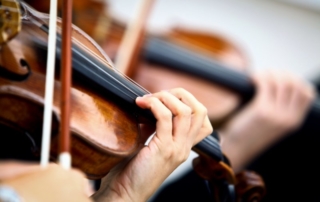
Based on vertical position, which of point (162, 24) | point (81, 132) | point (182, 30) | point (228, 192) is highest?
point (81, 132)

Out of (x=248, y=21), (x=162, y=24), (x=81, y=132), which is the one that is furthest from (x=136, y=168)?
(x=248, y=21)

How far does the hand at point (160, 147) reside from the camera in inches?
20.6

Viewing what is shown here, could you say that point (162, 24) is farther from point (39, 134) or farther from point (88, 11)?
point (39, 134)

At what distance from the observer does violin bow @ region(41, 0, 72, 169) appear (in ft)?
1.29

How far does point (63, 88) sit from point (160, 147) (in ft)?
0.45

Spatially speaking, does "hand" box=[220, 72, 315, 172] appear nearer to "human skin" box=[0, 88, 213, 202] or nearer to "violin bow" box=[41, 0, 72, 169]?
"human skin" box=[0, 88, 213, 202]

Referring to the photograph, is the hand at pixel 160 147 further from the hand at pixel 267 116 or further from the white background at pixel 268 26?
the white background at pixel 268 26

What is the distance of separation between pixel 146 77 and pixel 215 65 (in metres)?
0.19

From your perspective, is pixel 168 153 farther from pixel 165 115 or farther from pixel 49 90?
pixel 49 90

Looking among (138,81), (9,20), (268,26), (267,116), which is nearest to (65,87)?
(9,20)

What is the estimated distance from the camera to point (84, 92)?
1.66 feet

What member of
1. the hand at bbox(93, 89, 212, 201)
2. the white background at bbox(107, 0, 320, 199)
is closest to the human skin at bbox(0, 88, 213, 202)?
the hand at bbox(93, 89, 212, 201)

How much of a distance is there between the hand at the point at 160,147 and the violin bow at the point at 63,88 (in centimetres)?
10

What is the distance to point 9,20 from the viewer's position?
49 centimetres
